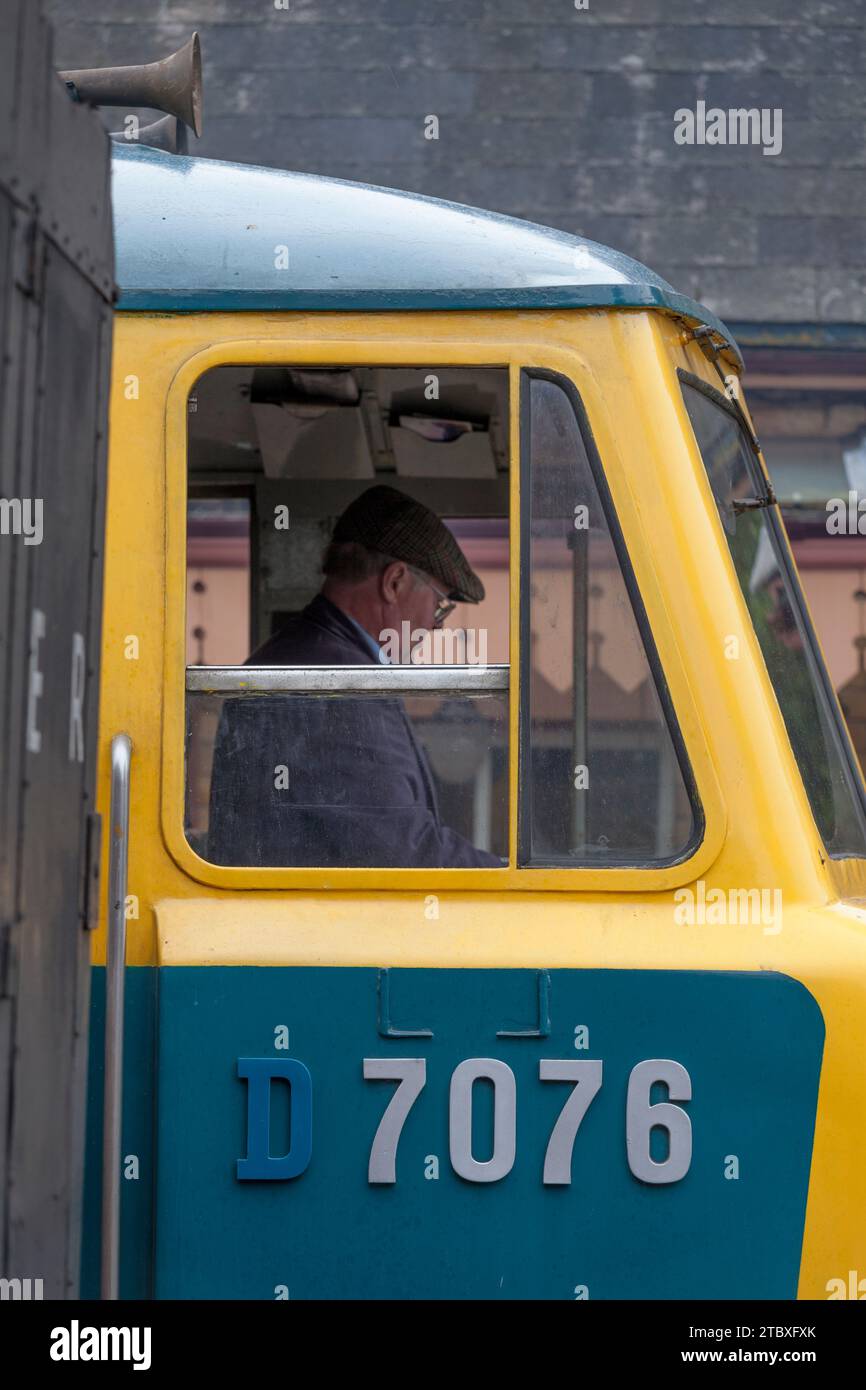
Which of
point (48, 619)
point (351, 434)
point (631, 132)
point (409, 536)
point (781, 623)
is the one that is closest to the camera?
point (48, 619)

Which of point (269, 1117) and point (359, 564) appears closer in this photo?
point (269, 1117)

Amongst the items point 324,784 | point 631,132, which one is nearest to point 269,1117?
point 324,784

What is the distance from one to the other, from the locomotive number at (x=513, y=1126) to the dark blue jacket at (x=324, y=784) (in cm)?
34

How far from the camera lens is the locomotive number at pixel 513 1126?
243cm

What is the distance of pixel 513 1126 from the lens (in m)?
2.44

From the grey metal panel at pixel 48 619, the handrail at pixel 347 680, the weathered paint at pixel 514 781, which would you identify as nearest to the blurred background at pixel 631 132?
the weathered paint at pixel 514 781

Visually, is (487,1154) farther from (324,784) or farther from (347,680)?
(347,680)

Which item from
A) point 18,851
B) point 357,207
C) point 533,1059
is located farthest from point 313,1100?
point 357,207

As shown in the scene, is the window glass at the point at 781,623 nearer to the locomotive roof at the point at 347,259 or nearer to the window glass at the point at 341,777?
the locomotive roof at the point at 347,259

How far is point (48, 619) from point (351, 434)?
145cm

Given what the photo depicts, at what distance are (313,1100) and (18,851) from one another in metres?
0.73

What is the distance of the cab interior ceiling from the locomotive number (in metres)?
1.09

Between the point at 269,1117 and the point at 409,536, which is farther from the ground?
the point at 409,536

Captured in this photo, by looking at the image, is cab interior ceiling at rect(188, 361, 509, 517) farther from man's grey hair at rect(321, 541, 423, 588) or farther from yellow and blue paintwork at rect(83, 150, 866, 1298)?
man's grey hair at rect(321, 541, 423, 588)
